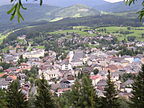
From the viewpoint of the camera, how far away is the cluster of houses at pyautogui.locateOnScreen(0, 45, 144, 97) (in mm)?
34594

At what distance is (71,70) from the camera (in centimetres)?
4638

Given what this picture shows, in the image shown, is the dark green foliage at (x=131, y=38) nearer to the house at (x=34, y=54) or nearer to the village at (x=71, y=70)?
the village at (x=71, y=70)

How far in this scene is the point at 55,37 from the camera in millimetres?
89562

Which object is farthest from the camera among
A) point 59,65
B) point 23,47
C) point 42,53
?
point 23,47

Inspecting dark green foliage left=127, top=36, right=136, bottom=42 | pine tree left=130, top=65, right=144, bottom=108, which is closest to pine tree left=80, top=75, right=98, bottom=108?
pine tree left=130, top=65, right=144, bottom=108

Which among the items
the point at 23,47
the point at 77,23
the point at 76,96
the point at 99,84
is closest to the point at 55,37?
the point at 23,47

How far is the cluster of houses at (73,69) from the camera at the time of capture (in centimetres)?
3459

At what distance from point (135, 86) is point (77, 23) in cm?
11037

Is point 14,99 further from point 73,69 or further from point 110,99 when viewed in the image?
point 73,69

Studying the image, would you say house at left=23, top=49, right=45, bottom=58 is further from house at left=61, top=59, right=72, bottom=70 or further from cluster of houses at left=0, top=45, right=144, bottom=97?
house at left=61, top=59, right=72, bottom=70

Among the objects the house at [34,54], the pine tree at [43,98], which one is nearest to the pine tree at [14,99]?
the pine tree at [43,98]

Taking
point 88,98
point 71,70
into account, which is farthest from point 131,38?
point 88,98

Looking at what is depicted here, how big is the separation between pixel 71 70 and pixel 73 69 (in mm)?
1853

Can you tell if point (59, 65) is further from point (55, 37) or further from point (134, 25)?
point (134, 25)
